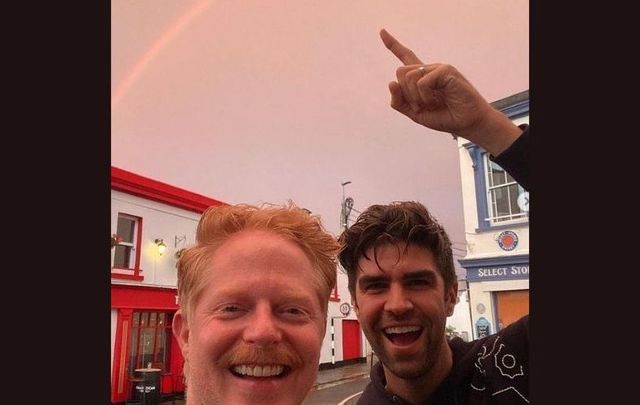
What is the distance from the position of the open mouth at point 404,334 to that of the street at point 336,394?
209 inches

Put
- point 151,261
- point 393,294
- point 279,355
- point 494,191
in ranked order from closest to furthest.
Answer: point 279,355 → point 393,294 → point 494,191 → point 151,261

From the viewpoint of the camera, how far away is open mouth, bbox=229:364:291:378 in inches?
29.3

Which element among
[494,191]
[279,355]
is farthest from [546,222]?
[494,191]

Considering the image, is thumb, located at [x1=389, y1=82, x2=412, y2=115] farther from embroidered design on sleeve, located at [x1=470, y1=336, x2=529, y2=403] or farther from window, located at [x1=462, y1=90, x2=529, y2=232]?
window, located at [x1=462, y1=90, x2=529, y2=232]

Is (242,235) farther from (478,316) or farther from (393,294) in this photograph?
(478,316)

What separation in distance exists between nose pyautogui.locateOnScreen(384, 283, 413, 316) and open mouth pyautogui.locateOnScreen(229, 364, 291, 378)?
47 cm

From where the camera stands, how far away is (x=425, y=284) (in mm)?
1214

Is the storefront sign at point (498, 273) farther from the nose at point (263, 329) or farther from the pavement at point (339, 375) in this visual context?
the nose at point (263, 329)

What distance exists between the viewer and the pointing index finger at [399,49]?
36.4 inches

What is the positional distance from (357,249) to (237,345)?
57 cm

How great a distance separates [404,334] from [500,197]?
4339 mm

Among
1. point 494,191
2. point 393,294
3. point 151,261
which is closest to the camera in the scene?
point 393,294

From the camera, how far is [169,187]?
6766 millimetres

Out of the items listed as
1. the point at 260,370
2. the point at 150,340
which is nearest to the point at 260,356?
the point at 260,370
